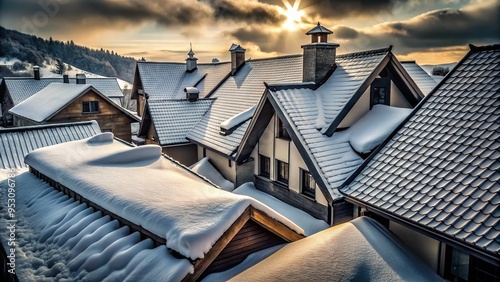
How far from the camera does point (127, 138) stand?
24719 mm

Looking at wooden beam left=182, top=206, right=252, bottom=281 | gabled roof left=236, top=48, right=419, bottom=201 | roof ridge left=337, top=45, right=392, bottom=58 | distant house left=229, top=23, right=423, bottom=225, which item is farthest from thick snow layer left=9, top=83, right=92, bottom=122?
wooden beam left=182, top=206, right=252, bottom=281

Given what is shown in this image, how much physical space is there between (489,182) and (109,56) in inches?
4721

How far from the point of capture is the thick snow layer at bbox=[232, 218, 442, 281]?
5.27 metres

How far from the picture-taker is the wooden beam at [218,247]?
491 cm

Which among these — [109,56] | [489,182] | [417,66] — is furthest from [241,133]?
[109,56]

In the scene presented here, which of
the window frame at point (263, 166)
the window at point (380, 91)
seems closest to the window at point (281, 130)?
the window frame at point (263, 166)

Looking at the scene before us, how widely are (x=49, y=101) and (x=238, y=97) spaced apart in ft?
46.7

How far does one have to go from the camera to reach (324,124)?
11.6 metres

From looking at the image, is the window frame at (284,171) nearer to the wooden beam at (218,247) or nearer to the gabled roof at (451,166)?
the gabled roof at (451,166)

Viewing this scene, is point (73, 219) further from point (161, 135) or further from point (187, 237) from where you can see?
point (161, 135)

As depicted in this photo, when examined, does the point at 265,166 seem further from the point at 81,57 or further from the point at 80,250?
the point at 81,57

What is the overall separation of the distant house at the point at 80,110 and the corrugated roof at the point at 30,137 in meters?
7.94

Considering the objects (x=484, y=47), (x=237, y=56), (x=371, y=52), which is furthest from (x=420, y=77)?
(x=484, y=47)

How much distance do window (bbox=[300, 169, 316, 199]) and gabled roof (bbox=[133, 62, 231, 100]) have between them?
757 inches
